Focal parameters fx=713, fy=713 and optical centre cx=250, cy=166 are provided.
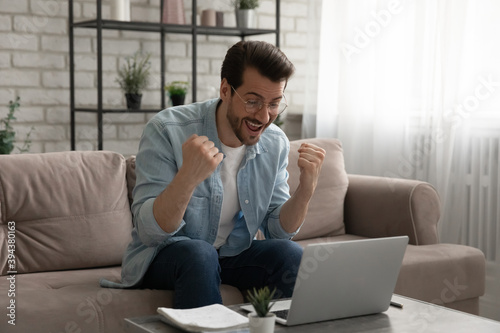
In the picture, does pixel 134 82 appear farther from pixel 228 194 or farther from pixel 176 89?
pixel 228 194

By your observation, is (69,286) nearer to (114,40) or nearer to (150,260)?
(150,260)

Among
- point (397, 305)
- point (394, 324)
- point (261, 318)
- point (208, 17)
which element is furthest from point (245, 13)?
point (261, 318)

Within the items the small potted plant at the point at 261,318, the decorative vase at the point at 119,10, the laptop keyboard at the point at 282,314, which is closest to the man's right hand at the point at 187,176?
the laptop keyboard at the point at 282,314

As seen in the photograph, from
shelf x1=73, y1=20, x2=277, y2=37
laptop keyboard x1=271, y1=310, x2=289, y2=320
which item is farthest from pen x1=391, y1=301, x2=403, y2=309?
shelf x1=73, y1=20, x2=277, y2=37

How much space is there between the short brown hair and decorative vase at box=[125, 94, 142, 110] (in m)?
1.61

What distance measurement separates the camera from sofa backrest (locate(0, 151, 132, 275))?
2.45 metres

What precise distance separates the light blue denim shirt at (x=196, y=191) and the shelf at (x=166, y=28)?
1.48 m

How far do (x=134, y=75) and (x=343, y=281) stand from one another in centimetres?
234

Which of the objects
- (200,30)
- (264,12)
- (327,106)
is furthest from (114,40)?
(327,106)

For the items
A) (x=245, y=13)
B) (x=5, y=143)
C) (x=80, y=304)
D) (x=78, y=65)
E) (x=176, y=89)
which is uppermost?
(x=245, y=13)

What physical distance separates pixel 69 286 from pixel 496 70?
6.93 ft

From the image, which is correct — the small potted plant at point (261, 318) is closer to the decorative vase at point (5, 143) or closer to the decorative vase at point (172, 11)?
the decorative vase at point (5, 143)

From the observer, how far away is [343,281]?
1.64m

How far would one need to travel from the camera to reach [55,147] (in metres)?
3.73
